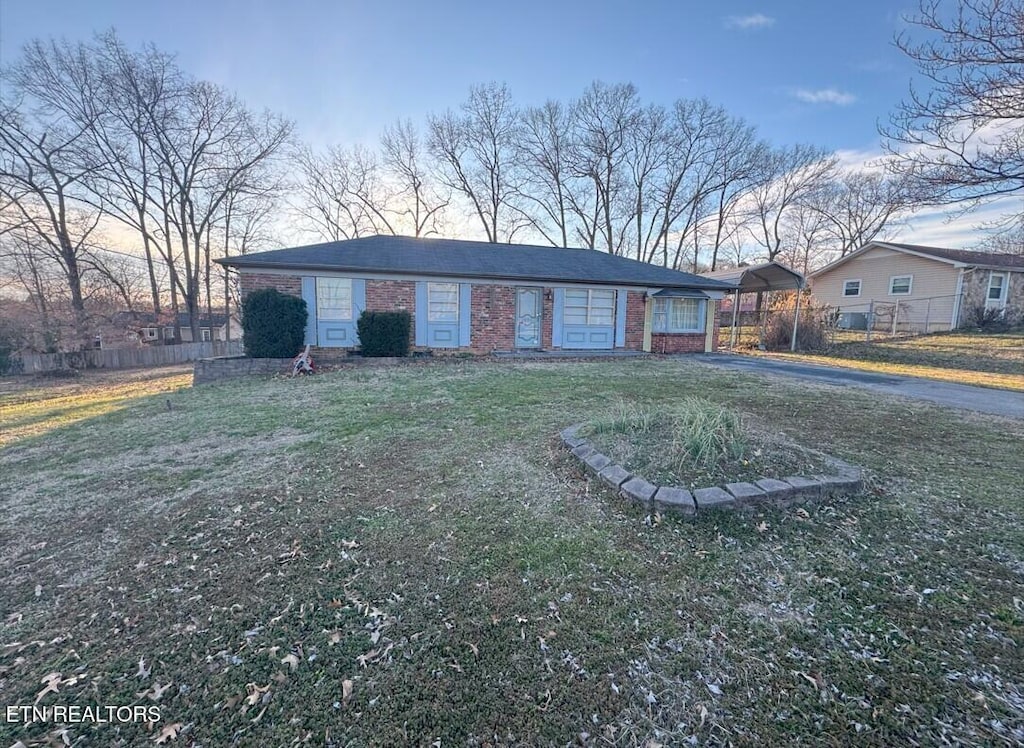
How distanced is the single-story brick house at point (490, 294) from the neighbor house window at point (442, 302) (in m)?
0.03

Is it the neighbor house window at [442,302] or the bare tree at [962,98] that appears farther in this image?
the neighbor house window at [442,302]

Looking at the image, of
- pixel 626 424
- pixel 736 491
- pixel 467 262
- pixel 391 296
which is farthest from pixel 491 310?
pixel 736 491

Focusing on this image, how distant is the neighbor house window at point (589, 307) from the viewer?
42.0 ft

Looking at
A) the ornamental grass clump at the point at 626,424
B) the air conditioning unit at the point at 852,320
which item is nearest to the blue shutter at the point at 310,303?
the ornamental grass clump at the point at 626,424

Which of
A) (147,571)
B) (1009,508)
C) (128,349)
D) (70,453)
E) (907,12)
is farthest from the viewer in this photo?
(128,349)

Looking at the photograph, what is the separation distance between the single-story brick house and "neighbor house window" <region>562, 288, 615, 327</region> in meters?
A: 0.03

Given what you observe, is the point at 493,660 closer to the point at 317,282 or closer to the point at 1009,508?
the point at 1009,508

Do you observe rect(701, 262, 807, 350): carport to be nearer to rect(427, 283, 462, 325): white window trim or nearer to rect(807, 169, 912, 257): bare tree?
rect(427, 283, 462, 325): white window trim

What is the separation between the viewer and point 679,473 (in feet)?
10.5

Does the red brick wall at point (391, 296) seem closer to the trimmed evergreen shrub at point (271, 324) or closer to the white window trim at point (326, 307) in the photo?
the white window trim at point (326, 307)

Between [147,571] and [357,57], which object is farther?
[357,57]

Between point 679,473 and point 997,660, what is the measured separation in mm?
1696

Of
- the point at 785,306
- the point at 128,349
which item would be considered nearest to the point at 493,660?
the point at 785,306

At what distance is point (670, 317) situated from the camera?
45.1 ft
